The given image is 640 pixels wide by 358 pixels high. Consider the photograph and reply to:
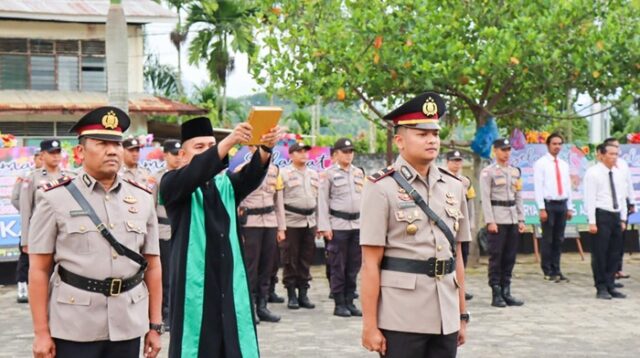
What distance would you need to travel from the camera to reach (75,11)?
2723 centimetres

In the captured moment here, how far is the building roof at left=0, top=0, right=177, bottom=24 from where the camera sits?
2642 centimetres

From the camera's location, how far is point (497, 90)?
15.9 metres

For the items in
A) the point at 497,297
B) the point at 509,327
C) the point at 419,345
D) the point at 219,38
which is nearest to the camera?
the point at 419,345

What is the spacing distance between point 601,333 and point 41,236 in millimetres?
6693

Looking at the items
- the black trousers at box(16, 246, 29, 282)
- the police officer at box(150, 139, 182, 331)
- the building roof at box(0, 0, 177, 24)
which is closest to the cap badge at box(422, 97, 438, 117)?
the police officer at box(150, 139, 182, 331)

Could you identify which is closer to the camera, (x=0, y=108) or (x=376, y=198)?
(x=376, y=198)

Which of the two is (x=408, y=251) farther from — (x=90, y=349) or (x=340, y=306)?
(x=340, y=306)

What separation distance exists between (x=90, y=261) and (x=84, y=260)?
1.2 inches

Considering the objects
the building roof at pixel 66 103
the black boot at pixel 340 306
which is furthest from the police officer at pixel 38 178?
the building roof at pixel 66 103

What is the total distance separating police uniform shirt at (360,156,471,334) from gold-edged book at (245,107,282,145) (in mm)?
651

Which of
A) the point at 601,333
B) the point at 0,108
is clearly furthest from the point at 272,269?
the point at 0,108

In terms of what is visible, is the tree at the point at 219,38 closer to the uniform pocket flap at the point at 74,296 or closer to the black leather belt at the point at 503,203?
the black leather belt at the point at 503,203

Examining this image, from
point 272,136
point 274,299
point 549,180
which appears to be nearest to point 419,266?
point 272,136

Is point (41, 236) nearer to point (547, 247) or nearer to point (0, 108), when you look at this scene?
point (547, 247)
